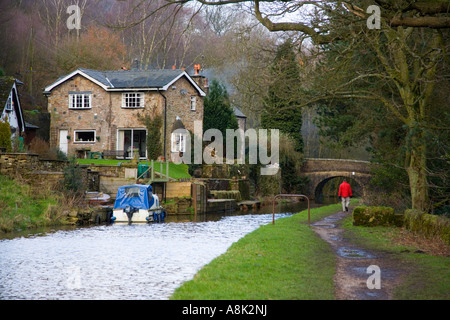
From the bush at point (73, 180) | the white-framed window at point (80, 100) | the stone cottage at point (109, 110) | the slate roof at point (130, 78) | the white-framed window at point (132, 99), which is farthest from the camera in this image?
the white-framed window at point (80, 100)

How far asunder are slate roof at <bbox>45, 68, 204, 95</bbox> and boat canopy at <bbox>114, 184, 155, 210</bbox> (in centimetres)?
1458

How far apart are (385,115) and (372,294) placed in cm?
1376

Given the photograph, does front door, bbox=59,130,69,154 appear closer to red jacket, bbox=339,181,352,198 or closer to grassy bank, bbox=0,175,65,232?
grassy bank, bbox=0,175,65,232

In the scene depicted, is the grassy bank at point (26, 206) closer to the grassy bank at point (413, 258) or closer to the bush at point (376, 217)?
the grassy bank at point (413, 258)

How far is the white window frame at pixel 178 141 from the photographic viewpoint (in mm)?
43469

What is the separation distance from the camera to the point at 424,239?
48.6 feet

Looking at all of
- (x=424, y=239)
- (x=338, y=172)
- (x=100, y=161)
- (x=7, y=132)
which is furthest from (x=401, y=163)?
(x=338, y=172)

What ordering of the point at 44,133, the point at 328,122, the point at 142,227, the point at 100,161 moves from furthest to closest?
1. the point at 44,133
2. the point at 100,161
3. the point at 328,122
4. the point at 142,227

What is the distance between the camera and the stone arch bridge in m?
48.5

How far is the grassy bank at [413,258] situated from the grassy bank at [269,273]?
50.8 inches

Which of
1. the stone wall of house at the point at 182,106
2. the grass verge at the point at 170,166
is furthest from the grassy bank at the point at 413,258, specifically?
the stone wall of house at the point at 182,106

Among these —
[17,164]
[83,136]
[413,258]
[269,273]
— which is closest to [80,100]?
[83,136]

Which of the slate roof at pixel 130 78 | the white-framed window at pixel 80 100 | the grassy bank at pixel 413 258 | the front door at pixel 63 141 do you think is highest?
the slate roof at pixel 130 78

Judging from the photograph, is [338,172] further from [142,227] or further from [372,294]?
[372,294]
